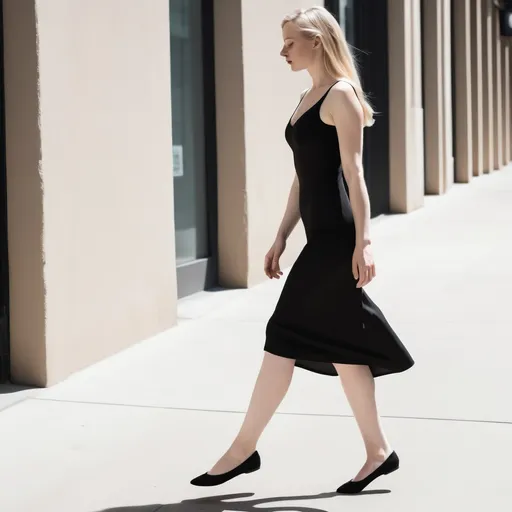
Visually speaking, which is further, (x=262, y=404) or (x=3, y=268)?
(x=3, y=268)

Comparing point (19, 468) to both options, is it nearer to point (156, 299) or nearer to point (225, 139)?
point (156, 299)

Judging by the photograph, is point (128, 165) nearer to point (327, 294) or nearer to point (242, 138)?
point (242, 138)

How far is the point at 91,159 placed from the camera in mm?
5793

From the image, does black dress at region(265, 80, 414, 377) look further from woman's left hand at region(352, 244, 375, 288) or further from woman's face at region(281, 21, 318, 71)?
woman's face at region(281, 21, 318, 71)

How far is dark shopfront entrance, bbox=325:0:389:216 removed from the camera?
47.2 ft

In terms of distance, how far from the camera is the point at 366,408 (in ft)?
12.0

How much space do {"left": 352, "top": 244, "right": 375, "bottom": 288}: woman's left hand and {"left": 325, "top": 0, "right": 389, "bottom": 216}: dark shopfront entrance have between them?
35.4 ft

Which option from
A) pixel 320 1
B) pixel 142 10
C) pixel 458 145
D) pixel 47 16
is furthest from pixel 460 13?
pixel 47 16

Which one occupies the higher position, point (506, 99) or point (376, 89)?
point (506, 99)

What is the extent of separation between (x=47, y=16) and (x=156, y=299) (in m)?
2.02

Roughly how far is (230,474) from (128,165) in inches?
118

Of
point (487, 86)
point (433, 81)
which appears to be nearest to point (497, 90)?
point (487, 86)

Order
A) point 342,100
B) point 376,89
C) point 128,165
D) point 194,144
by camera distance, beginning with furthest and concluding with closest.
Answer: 1. point 376,89
2. point 194,144
3. point 128,165
4. point 342,100

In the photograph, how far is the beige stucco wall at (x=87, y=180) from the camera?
5289 millimetres
